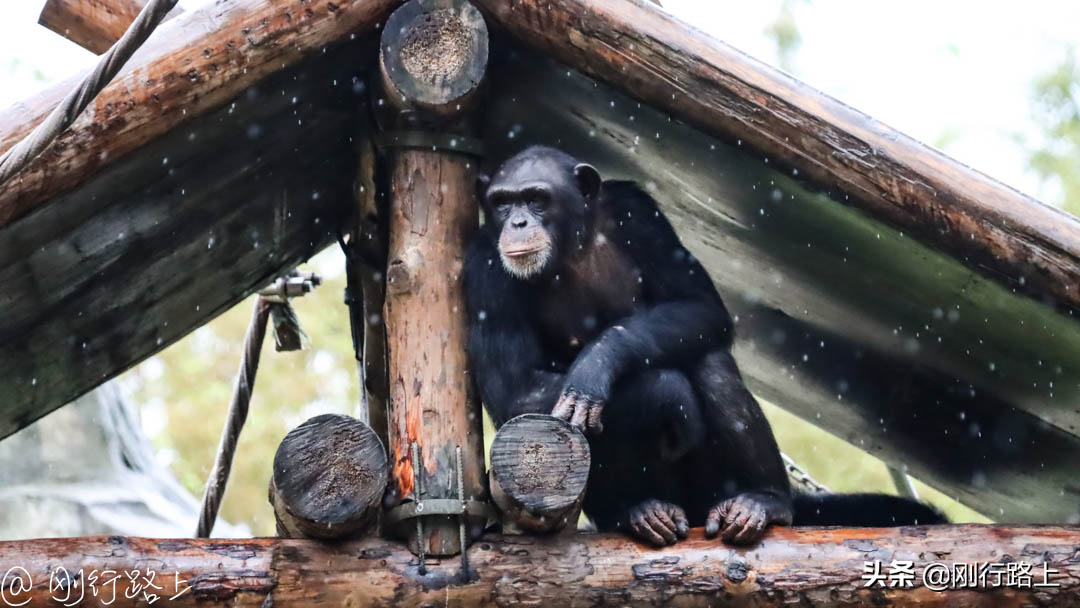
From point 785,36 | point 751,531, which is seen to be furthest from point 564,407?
point 785,36

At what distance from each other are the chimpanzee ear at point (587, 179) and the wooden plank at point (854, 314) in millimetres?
273

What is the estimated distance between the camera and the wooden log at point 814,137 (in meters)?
4.36

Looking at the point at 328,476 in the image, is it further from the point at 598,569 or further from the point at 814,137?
the point at 814,137

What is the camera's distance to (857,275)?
17.1ft

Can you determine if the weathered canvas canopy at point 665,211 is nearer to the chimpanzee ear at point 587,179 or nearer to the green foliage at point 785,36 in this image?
the chimpanzee ear at point 587,179

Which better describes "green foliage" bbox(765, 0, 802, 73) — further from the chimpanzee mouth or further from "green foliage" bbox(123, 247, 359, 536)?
the chimpanzee mouth

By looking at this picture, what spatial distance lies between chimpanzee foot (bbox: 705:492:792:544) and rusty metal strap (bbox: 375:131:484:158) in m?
1.82

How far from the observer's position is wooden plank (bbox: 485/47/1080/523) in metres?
5.01

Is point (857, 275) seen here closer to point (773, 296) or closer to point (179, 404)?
point (773, 296)

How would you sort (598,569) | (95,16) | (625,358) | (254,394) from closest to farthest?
(598,569) → (625,358) → (95,16) → (254,394)

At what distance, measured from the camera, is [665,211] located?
19.0 ft

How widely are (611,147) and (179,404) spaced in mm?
13715

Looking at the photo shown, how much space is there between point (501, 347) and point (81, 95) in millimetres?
1837

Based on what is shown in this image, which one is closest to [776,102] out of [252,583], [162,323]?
[252,583]
